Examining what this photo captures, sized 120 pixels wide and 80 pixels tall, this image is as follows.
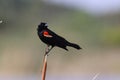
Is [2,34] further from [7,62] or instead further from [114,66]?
[114,66]

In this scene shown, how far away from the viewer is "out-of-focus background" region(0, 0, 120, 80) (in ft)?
46.1

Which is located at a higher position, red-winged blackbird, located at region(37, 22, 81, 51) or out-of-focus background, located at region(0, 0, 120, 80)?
red-winged blackbird, located at region(37, 22, 81, 51)

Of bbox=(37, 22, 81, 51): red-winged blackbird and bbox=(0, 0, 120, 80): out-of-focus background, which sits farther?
bbox=(0, 0, 120, 80): out-of-focus background

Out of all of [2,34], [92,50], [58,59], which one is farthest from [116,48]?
[2,34]

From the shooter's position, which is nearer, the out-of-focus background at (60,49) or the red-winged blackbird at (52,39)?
the red-winged blackbird at (52,39)

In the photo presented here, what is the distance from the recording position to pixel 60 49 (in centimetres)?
1440

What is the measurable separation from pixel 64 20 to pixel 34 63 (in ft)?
9.79

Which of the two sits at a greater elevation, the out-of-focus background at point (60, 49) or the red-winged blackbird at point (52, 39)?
the red-winged blackbird at point (52, 39)

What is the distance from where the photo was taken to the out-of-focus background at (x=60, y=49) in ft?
46.1

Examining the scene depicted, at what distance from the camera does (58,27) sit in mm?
15078

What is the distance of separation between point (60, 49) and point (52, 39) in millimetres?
10582

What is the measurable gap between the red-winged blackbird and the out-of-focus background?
351 inches

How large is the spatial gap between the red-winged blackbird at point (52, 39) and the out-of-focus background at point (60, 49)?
891 cm

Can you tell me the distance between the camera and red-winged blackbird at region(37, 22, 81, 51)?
3.77 metres
